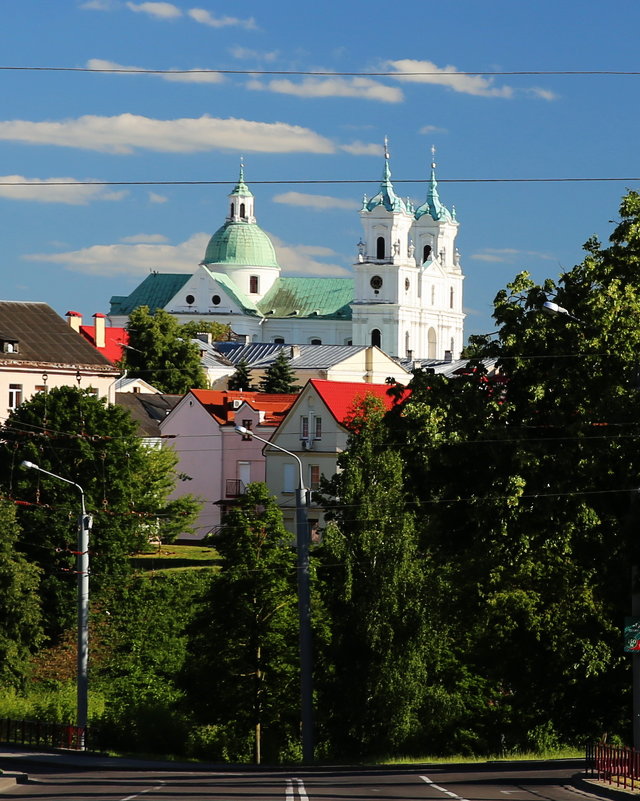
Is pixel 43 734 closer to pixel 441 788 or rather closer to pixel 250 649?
pixel 250 649

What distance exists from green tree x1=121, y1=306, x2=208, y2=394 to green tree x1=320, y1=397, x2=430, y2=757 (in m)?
68.2

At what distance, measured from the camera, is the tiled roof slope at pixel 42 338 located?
69.6 metres

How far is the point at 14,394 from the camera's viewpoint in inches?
2699

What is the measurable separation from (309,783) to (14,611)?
2452cm

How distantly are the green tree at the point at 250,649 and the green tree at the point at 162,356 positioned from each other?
231ft

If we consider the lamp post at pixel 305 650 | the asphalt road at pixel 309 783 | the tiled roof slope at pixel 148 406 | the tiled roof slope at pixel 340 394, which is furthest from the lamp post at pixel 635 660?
the tiled roof slope at pixel 148 406

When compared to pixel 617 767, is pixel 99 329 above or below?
above

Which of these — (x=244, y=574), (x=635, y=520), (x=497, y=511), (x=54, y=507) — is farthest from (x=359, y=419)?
(x=635, y=520)

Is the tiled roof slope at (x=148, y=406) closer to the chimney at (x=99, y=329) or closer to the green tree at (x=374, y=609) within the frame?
the chimney at (x=99, y=329)

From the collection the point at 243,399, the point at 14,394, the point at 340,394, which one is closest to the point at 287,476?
the point at 340,394

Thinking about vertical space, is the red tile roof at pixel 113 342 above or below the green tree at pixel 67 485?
above

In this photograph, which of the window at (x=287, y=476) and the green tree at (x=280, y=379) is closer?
the window at (x=287, y=476)

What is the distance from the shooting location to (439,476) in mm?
32156

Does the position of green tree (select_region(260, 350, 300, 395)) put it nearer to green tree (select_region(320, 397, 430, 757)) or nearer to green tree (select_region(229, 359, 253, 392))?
green tree (select_region(229, 359, 253, 392))
